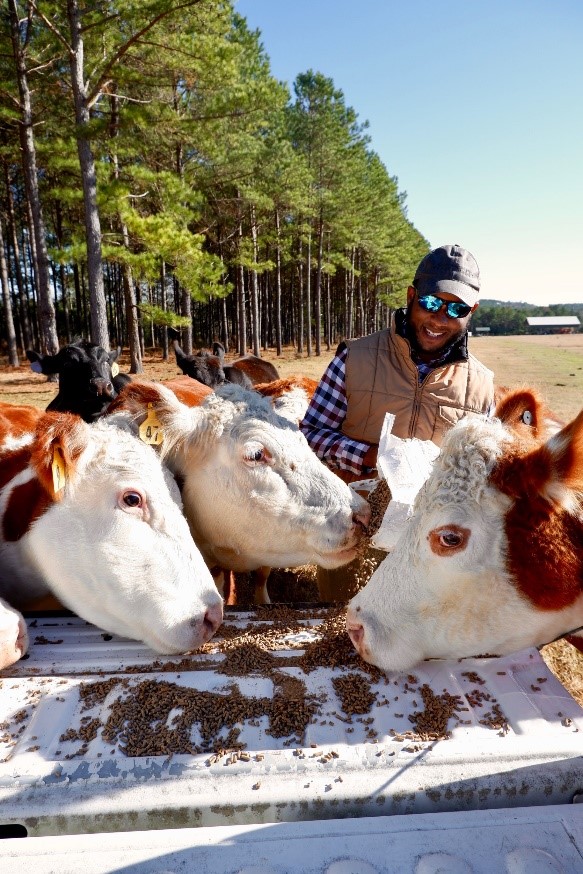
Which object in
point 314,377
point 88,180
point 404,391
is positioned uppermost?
point 88,180

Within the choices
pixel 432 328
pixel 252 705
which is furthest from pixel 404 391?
pixel 252 705

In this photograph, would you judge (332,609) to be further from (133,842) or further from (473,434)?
(133,842)

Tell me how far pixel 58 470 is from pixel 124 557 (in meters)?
0.45

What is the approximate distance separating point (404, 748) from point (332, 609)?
96 cm

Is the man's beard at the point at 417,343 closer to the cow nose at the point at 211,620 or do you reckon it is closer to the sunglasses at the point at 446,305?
the sunglasses at the point at 446,305

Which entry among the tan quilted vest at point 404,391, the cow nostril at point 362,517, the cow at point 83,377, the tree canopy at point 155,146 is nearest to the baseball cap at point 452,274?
the tan quilted vest at point 404,391

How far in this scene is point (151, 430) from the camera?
2.69 meters

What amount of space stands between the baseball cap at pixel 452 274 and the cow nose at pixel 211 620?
2.50 metres

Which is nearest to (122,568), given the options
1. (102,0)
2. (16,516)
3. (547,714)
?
(16,516)

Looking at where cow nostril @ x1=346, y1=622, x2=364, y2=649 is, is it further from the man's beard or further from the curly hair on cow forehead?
the man's beard

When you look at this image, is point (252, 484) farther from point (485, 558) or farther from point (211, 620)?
point (485, 558)

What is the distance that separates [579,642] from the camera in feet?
6.83

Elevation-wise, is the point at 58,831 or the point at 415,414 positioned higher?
the point at 415,414

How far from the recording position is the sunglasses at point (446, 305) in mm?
3600
